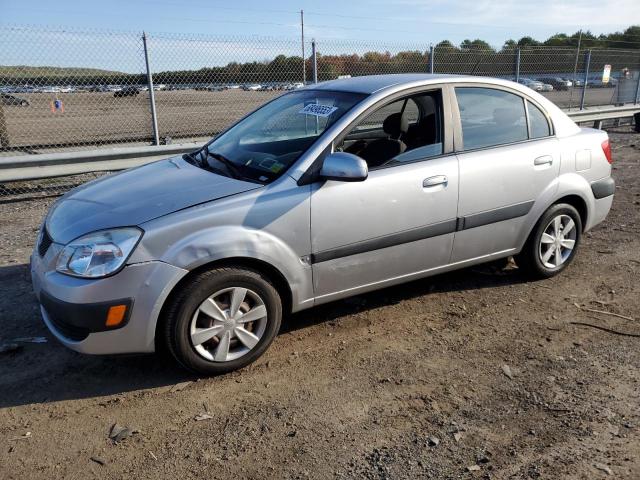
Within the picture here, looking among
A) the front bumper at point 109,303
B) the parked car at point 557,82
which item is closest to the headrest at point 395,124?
the front bumper at point 109,303

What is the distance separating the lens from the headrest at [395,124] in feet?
13.1

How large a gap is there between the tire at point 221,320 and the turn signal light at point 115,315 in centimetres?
24

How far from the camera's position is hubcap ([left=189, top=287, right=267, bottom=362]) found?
10.0 ft

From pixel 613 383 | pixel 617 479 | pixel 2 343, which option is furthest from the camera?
pixel 2 343

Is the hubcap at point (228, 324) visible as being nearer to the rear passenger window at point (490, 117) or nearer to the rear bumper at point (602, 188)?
the rear passenger window at point (490, 117)

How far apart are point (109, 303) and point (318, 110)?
196 cm

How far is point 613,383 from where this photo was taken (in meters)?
3.10

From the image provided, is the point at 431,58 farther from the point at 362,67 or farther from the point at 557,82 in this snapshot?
the point at 557,82

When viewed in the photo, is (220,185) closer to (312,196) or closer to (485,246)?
(312,196)

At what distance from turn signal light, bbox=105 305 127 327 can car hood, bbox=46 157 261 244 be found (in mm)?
458

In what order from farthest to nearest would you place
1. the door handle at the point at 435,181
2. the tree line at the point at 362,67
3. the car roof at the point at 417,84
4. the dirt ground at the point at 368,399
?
1. the tree line at the point at 362,67
2. the car roof at the point at 417,84
3. the door handle at the point at 435,181
4. the dirt ground at the point at 368,399

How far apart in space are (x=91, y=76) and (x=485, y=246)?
6.68 m

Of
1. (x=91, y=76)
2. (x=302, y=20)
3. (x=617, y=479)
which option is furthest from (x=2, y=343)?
(x=302, y=20)

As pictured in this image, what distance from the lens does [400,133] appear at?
3971 millimetres
